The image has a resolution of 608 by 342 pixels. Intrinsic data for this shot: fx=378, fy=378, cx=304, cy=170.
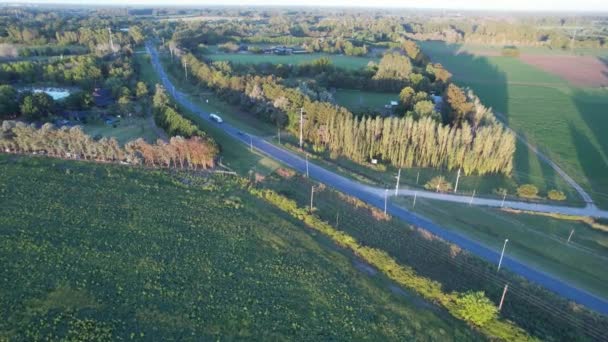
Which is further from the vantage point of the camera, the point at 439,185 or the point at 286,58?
the point at 286,58

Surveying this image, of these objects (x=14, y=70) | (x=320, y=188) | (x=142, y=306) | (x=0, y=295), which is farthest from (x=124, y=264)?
(x=14, y=70)

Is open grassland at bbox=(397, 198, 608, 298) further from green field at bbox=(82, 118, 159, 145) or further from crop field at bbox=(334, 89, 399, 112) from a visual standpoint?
crop field at bbox=(334, 89, 399, 112)

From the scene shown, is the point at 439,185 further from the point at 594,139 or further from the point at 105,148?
the point at 105,148

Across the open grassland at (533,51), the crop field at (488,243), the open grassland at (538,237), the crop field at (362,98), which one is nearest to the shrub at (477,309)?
the crop field at (488,243)

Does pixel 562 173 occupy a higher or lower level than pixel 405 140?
lower

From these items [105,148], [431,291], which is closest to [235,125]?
[105,148]

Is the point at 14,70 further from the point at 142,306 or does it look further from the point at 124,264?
the point at 142,306
